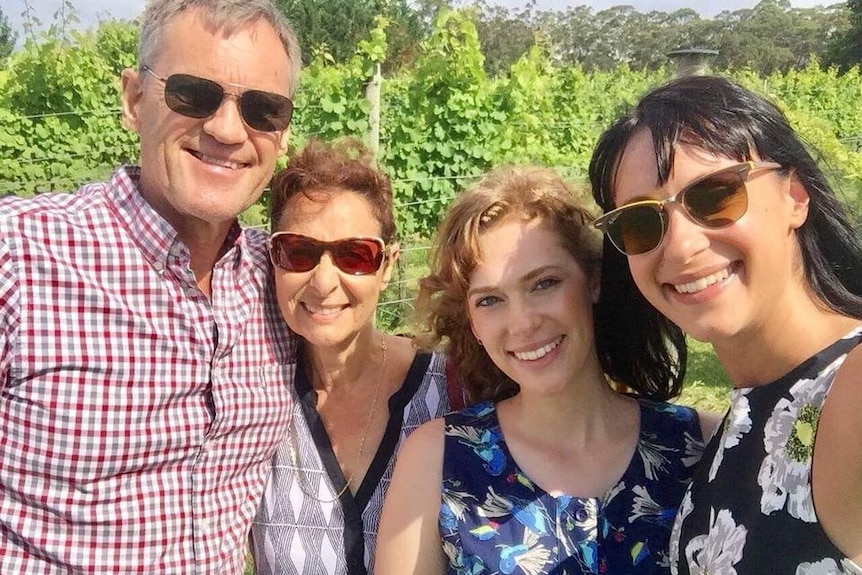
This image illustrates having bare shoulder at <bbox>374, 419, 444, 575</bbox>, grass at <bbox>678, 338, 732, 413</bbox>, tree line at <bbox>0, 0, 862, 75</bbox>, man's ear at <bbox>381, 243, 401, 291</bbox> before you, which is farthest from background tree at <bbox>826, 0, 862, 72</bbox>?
bare shoulder at <bbox>374, 419, 444, 575</bbox>

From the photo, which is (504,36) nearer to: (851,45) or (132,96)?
(851,45)

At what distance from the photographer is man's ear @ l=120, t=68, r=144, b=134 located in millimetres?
2217

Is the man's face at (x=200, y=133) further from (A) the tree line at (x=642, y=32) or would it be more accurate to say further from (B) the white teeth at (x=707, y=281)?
(A) the tree line at (x=642, y=32)

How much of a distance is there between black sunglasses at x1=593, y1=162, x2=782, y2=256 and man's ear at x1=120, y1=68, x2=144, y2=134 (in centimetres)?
146

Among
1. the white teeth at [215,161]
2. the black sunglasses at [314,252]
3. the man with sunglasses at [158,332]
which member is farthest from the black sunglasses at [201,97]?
the black sunglasses at [314,252]

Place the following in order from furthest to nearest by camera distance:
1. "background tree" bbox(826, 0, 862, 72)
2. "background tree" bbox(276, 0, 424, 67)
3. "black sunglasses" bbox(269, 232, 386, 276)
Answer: "background tree" bbox(826, 0, 862, 72)
"background tree" bbox(276, 0, 424, 67)
"black sunglasses" bbox(269, 232, 386, 276)

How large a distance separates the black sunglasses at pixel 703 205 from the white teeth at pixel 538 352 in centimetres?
42

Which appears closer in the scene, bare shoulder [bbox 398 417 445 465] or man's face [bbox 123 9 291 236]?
bare shoulder [bbox 398 417 445 465]

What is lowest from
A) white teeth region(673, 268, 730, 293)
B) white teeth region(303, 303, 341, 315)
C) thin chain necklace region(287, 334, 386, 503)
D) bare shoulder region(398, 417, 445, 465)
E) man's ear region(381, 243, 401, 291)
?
thin chain necklace region(287, 334, 386, 503)

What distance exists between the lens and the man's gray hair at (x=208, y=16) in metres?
2.13

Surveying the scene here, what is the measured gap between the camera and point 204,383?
207 centimetres

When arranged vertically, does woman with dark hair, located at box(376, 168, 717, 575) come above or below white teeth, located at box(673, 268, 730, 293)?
below

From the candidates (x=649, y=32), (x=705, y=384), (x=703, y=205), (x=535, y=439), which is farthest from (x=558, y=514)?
(x=649, y=32)

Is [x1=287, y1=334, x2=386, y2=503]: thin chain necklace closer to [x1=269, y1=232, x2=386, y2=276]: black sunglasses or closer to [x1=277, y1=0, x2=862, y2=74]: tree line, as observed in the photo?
[x1=269, y1=232, x2=386, y2=276]: black sunglasses
